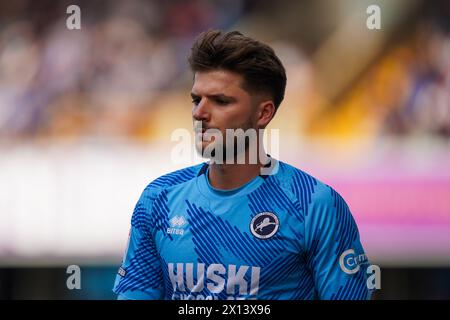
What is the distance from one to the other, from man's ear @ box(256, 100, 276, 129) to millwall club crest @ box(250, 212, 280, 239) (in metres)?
0.48

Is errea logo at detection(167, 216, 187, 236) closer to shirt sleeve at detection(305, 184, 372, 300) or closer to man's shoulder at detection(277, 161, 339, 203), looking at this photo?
man's shoulder at detection(277, 161, 339, 203)

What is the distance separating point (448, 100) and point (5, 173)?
5651 millimetres

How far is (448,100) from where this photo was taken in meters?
10.1

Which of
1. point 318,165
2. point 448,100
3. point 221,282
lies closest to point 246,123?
point 221,282

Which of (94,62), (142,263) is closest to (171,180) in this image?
(142,263)

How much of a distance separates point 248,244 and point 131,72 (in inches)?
257

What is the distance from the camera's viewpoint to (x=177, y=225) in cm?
432

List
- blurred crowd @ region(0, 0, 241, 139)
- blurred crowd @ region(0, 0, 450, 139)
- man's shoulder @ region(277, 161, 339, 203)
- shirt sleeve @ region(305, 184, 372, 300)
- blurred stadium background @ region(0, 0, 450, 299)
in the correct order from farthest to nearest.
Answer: blurred crowd @ region(0, 0, 241, 139), blurred crowd @ region(0, 0, 450, 139), blurred stadium background @ region(0, 0, 450, 299), man's shoulder @ region(277, 161, 339, 203), shirt sleeve @ region(305, 184, 372, 300)

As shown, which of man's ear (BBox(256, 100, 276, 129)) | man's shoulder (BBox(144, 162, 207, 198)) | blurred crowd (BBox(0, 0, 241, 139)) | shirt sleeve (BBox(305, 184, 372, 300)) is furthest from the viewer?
blurred crowd (BBox(0, 0, 241, 139))

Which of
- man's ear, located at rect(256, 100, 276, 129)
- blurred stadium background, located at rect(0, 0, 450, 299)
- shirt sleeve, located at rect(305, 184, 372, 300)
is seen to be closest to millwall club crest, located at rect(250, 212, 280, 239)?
shirt sleeve, located at rect(305, 184, 372, 300)

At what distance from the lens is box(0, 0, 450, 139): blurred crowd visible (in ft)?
33.4

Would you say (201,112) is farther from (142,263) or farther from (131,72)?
(131,72)

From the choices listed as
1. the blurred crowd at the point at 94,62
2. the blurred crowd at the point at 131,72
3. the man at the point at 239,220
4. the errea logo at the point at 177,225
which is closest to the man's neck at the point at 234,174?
the man at the point at 239,220

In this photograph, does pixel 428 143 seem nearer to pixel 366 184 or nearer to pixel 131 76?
pixel 366 184
